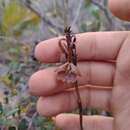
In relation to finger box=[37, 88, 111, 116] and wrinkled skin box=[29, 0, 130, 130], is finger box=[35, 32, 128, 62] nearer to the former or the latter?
wrinkled skin box=[29, 0, 130, 130]

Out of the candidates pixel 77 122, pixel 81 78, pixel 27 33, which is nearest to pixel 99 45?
pixel 81 78

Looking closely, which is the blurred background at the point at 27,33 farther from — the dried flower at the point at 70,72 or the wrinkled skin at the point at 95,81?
the dried flower at the point at 70,72

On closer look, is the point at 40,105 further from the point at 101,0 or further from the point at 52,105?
the point at 101,0

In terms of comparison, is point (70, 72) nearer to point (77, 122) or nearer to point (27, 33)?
point (77, 122)

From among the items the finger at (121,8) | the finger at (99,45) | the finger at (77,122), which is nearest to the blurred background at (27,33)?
the finger at (77,122)

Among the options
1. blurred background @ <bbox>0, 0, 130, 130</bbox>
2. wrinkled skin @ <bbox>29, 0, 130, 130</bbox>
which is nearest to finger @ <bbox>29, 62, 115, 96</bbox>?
wrinkled skin @ <bbox>29, 0, 130, 130</bbox>

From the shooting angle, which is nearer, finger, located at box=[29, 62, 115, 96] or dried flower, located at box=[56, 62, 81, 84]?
dried flower, located at box=[56, 62, 81, 84]

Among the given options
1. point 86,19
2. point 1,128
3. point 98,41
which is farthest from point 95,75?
point 86,19
